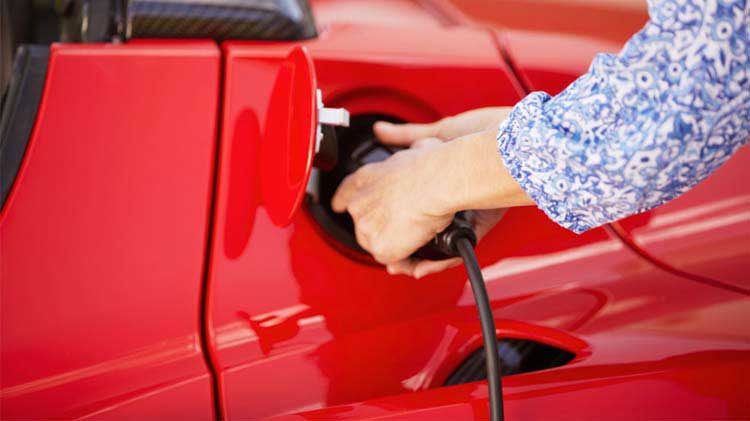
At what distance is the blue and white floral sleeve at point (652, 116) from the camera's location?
43 centimetres

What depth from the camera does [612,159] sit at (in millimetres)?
465

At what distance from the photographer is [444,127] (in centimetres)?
76

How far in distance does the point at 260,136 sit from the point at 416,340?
0.86ft

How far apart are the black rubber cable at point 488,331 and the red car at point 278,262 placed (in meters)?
0.03

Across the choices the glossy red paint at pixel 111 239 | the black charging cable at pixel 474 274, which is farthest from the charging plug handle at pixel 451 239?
the glossy red paint at pixel 111 239

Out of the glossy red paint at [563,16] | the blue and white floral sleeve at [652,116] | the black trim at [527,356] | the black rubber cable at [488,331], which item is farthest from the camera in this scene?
the glossy red paint at [563,16]

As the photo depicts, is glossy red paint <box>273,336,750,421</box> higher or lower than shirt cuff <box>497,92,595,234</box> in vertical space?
lower

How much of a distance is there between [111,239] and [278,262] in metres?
0.16

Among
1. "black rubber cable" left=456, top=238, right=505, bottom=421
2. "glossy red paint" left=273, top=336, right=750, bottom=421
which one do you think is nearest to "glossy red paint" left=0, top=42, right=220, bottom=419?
"glossy red paint" left=273, top=336, right=750, bottom=421

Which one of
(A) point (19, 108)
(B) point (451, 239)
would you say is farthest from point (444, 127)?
(A) point (19, 108)

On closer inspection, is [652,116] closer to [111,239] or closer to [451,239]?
[451,239]

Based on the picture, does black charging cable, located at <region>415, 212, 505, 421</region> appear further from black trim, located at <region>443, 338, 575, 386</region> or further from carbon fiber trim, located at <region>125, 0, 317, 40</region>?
carbon fiber trim, located at <region>125, 0, 317, 40</region>

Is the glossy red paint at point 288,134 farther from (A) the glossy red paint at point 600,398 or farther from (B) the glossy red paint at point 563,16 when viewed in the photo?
(B) the glossy red paint at point 563,16

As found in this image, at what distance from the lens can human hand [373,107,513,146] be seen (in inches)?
29.7
